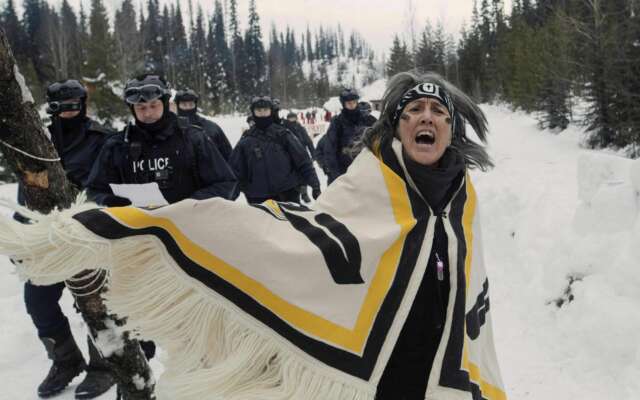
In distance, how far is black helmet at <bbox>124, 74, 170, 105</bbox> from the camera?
303 cm

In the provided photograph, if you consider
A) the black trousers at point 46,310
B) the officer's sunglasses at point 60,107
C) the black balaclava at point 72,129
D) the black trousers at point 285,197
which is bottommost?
the black trousers at point 46,310

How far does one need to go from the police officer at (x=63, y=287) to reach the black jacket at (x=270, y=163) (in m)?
2.41

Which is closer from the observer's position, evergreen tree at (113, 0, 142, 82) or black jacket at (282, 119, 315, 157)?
black jacket at (282, 119, 315, 157)

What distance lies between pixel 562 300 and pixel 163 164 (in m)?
3.85

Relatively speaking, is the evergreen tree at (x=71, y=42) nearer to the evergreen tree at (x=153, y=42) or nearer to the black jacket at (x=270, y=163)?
the evergreen tree at (x=153, y=42)

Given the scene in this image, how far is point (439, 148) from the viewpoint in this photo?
1.90 m

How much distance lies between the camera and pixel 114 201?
9.76ft

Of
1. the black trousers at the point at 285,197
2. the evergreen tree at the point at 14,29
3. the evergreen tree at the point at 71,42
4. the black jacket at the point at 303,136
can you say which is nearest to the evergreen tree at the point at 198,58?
the evergreen tree at the point at 71,42

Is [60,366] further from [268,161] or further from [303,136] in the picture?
[303,136]

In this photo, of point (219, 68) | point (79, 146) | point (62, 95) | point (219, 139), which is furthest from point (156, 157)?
point (219, 68)

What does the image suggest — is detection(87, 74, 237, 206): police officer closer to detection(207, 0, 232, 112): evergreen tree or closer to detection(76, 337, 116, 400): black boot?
detection(76, 337, 116, 400): black boot

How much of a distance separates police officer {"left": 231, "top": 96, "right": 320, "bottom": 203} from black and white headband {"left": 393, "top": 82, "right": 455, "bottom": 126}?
3891mm

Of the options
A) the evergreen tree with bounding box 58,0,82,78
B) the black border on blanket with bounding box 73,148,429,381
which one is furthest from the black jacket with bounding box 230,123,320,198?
the evergreen tree with bounding box 58,0,82,78

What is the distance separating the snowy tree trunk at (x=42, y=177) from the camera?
1646mm
